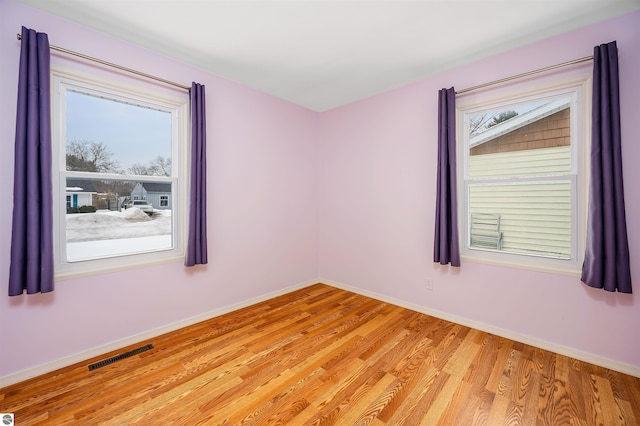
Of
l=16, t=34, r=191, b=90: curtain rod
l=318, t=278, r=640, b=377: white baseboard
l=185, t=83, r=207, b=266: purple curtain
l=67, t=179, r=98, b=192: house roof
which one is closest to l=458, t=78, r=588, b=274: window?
l=318, t=278, r=640, b=377: white baseboard

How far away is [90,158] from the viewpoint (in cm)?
228

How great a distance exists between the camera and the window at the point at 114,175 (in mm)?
2158

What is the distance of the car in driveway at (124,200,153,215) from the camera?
2.52 metres

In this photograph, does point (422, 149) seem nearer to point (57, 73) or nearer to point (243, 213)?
point (243, 213)

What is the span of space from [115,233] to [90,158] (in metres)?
0.67

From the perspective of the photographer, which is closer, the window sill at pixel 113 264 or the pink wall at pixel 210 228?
the pink wall at pixel 210 228

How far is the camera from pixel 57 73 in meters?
2.05

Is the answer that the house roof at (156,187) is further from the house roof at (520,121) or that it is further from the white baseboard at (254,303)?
the house roof at (520,121)

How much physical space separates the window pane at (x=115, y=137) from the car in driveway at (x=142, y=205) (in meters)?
0.27

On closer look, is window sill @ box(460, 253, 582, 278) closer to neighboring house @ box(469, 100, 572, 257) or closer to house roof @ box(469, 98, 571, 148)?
neighboring house @ box(469, 100, 572, 257)

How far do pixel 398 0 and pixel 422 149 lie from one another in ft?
5.03

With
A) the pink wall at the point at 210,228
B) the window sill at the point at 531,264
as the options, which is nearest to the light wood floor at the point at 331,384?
the pink wall at the point at 210,228

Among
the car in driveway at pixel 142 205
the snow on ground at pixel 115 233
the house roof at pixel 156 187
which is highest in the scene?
the house roof at pixel 156 187

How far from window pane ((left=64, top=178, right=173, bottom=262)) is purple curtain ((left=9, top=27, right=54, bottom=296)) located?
286 millimetres
